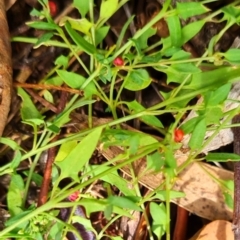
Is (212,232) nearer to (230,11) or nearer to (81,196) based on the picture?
(81,196)

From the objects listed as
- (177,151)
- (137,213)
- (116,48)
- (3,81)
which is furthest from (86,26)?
(137,213)

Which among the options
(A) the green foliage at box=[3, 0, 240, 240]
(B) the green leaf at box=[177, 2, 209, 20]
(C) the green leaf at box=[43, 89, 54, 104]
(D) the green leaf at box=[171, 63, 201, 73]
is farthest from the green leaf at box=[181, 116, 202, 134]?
(C) the green leaf at box=[43, 89, 54, 104]

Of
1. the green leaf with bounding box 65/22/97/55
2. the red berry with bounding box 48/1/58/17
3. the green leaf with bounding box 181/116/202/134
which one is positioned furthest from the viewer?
the red berry with bounding box 48/1/58/17

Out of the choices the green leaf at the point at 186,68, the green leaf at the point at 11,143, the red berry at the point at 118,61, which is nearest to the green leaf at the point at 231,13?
the green leaf at the point at 186,68

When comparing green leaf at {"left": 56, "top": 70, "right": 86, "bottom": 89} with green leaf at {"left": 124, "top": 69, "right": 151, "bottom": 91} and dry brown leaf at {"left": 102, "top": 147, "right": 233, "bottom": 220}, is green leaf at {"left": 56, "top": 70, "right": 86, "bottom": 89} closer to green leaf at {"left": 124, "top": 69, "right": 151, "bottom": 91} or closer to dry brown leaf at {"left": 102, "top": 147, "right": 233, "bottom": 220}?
green leaf at {"left": 124, "top": 69, "right": 151, "bottom": 91}

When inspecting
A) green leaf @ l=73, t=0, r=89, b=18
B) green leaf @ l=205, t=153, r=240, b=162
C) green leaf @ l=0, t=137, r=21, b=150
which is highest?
green leaf @ l=73, t=0, r=89, b=18

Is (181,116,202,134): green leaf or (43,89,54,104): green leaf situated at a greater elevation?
(43,89,54,104): green leaf

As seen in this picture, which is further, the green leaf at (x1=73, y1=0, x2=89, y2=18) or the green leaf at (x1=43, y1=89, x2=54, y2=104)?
the green leaf at (x1=43, y1=89, x2=54, y2=104)
